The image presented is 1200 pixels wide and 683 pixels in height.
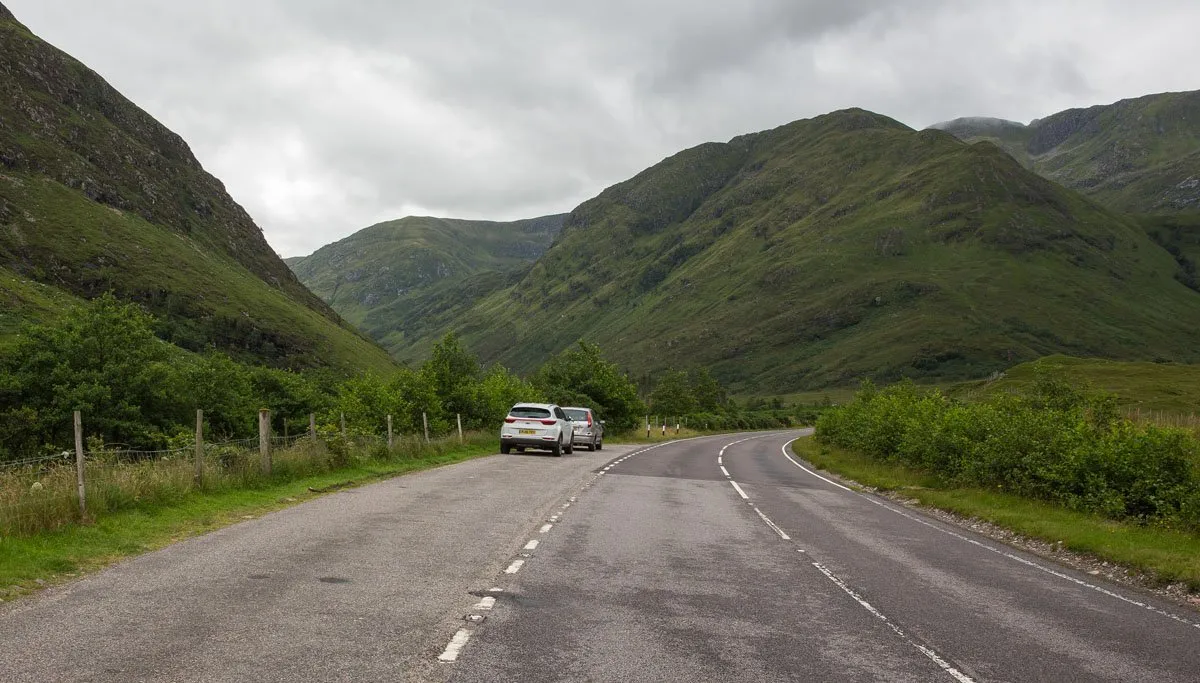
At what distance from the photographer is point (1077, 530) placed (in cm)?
1352

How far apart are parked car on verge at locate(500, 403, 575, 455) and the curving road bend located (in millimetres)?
16698

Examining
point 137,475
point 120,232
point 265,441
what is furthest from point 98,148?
point 137,475

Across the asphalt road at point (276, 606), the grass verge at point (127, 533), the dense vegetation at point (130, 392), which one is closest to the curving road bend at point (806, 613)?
the asphalt road at point (276, 606)

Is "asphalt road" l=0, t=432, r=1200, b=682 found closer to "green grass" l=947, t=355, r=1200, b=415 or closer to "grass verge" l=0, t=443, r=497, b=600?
"grass verge" l=0, t=443, r=497, b=600

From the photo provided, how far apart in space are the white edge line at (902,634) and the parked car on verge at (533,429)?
21326 millimetres

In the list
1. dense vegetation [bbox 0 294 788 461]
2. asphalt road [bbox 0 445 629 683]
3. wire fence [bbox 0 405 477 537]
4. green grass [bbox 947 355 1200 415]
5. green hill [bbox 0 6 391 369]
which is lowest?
green grass [bbox 947 355 1200 415]

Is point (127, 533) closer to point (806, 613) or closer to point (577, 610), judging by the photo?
point (577, 610)

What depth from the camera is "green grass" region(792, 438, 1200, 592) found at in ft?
35.2

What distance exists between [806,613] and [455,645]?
11.8ft

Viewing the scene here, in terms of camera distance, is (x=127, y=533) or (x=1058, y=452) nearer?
(x=127, y=533)

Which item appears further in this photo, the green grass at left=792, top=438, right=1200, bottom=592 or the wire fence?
the green grass at left=792, top=438, right=1200, bottom=592

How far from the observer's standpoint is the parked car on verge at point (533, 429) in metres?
30.8

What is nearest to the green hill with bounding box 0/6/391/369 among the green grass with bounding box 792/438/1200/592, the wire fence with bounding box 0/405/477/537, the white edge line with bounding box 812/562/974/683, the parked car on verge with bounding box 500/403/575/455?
the parked car on verge with bounding box 500/403/575/455

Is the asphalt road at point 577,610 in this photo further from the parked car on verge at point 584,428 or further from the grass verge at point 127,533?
the parked car on verge at point 584,428
